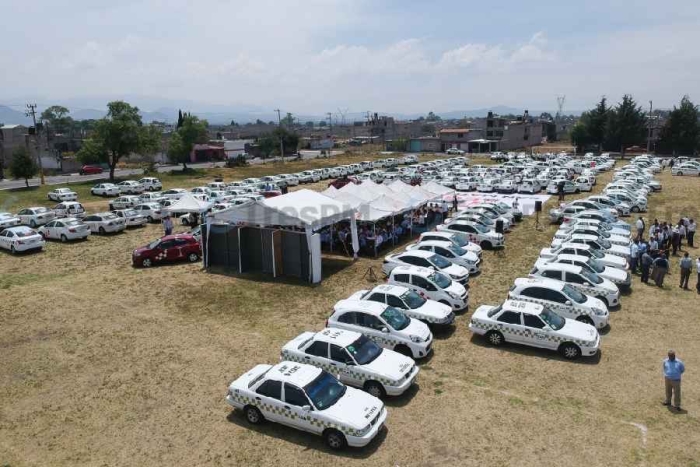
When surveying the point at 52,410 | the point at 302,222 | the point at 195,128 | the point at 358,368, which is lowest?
the point at 52,410

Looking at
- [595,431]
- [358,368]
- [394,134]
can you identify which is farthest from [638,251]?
[394,134]

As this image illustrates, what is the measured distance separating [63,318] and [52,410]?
21.3 feet

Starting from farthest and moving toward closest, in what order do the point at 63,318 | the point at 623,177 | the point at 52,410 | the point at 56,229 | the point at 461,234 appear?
the point at 623,177, the point at 56,229, the point at 461,234, the point at 63,318, the point at 52,410

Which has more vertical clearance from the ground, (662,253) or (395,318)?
(662,253)

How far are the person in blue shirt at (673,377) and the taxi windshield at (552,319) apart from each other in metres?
3.14

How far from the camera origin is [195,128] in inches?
2778

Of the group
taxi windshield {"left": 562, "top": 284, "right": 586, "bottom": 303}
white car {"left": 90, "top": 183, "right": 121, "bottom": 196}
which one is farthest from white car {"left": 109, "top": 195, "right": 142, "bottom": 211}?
taxi windshield {"left": 562, "top": 284, "right": 586, "bottom": 303}

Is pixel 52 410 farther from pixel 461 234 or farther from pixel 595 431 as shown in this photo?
pixel 461 234

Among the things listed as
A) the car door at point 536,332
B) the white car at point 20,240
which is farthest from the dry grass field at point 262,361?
the white car at point 20,240

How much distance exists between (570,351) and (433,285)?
15.8ft

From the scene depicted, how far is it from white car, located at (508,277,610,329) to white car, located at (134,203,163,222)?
1019 inches

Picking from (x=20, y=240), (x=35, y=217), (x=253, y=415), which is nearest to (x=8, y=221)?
(x=35, y=217)

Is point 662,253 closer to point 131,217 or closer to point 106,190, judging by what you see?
point 131,217

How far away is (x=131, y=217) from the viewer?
33406 millimetres
